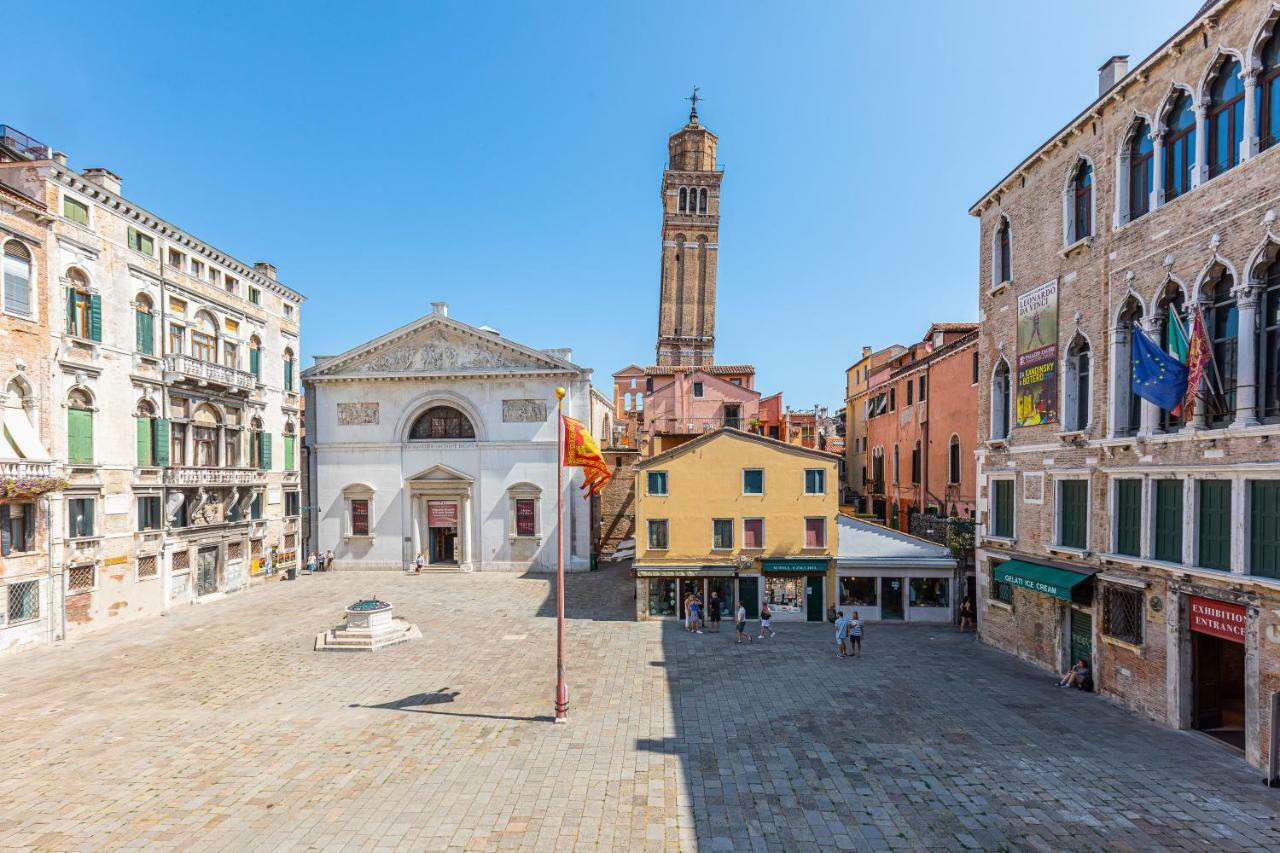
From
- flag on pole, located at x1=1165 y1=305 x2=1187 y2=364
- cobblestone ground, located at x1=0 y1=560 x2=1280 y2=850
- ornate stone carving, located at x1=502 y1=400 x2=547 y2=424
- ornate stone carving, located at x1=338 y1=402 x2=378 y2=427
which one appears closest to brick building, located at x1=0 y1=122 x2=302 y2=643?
ornate stone carving, located at x1=338 y1=402 x2=378 y2=427

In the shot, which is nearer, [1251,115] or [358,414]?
[1251,115]

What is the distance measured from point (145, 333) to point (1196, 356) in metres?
37.3

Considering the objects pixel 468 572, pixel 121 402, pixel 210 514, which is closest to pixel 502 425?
pixel 468 572

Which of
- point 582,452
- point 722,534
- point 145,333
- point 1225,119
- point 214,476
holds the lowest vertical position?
point 722,534

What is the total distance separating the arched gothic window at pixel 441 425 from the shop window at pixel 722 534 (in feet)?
65.3

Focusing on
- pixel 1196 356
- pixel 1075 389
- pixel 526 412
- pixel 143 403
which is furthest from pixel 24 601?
pixel 1196 356

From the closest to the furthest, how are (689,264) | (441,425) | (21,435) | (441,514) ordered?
(21,435) → (441,514) → (441,425) → (689,264)

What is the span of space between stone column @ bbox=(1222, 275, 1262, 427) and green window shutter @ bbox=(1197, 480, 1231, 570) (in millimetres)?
1639

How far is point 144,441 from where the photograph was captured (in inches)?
1070

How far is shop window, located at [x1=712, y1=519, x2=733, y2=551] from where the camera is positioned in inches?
1032

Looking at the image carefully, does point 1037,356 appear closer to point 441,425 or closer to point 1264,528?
point 1264,528

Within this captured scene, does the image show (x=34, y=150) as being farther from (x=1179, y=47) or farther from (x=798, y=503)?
(x=1179, y=47)

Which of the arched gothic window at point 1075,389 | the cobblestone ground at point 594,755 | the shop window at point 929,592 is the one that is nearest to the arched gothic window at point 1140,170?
the arched gothic window at point 1075,389

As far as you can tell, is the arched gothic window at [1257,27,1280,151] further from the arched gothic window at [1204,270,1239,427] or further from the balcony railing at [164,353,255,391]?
the balcony railing at [164,353,255,391]
